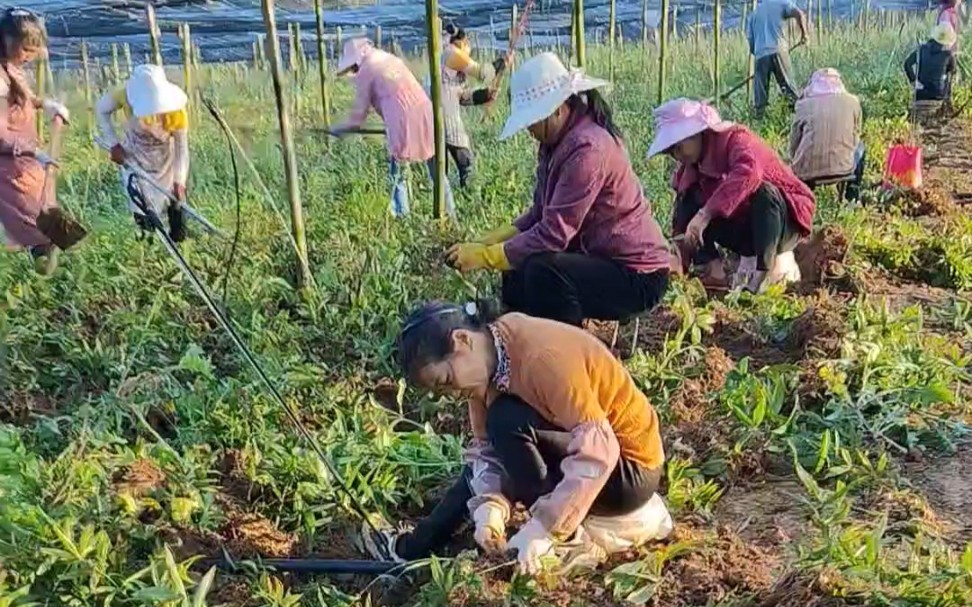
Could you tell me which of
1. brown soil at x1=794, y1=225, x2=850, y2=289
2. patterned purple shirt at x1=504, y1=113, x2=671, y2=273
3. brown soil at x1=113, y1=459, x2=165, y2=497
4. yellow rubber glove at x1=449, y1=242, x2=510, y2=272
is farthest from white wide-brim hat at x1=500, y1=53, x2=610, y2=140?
brown soil at x1=794, y1=225, x2=850, y2=289

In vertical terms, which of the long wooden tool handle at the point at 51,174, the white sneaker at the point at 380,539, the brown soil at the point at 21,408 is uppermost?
the long wooden tool handle at the point at 51,174

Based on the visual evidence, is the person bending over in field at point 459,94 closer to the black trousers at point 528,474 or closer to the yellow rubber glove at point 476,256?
the yellow rubber glove at point 476,256

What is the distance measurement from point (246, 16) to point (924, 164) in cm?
895

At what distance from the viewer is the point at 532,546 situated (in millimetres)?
2232

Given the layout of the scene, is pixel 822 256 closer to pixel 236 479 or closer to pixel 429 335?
pixel 236 479

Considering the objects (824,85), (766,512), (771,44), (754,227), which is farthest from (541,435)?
(771,44)

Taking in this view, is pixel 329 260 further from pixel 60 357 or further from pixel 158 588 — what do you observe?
pixel 158 588

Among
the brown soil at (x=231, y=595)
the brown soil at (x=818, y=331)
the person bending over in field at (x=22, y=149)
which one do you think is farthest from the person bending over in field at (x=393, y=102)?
the brown soil at (x=231, y=595)

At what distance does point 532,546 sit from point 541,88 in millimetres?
1377

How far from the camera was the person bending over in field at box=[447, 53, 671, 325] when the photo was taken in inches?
121

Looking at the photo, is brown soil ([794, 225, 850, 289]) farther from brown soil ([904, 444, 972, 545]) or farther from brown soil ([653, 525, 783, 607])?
brown soil ([653, 525, 783, 607])

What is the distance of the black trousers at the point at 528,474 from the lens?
7.30 feet

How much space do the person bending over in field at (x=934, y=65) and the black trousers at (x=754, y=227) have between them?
380cm

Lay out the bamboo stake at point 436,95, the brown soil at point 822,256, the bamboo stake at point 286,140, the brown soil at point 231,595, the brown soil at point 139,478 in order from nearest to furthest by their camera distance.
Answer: the brown soil at point 231,595 → the brown soil at point 139,478 → the bamboo stake at point 286,140 → the bamboo stake at point 436,95 → the brown soil at point 822,256
